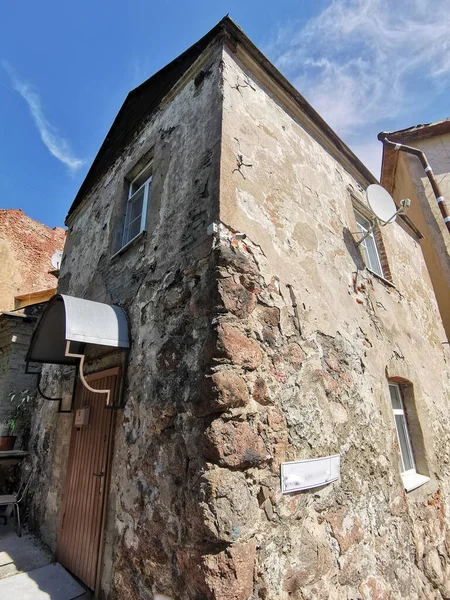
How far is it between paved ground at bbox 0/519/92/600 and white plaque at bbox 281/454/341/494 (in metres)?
2.29

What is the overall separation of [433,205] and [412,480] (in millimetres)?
7052

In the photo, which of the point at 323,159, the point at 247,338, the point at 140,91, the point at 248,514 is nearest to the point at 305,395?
the point at 247,338

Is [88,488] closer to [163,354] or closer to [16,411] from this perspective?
[163,354]

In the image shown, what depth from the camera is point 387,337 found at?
4.65 metres

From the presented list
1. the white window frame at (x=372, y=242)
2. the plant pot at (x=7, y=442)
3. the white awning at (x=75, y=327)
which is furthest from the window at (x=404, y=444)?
the plant pot at (x=7, y=442)

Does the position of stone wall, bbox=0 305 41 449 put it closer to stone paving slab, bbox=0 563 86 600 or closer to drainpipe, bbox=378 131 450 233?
stone paving slab, bbox=0 563 86 600

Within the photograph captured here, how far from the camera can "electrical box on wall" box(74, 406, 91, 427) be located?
3.97 meters

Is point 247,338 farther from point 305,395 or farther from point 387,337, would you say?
point 387,337

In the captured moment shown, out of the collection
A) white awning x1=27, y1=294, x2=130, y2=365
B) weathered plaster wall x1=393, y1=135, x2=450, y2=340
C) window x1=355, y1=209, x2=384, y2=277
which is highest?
weathered plaster wall x1=393, y1=135, x2=450, y2=340

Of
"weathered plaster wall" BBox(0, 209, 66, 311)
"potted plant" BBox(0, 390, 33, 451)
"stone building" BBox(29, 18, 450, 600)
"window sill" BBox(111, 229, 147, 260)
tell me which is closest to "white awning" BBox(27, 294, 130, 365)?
"stone building" BBox(29, 18, 450, 600)

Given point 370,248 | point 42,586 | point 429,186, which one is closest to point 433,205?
point 429,186

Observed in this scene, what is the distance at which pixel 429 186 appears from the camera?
28.4ft

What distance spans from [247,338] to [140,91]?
5.68 meters

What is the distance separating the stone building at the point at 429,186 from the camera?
804cm
